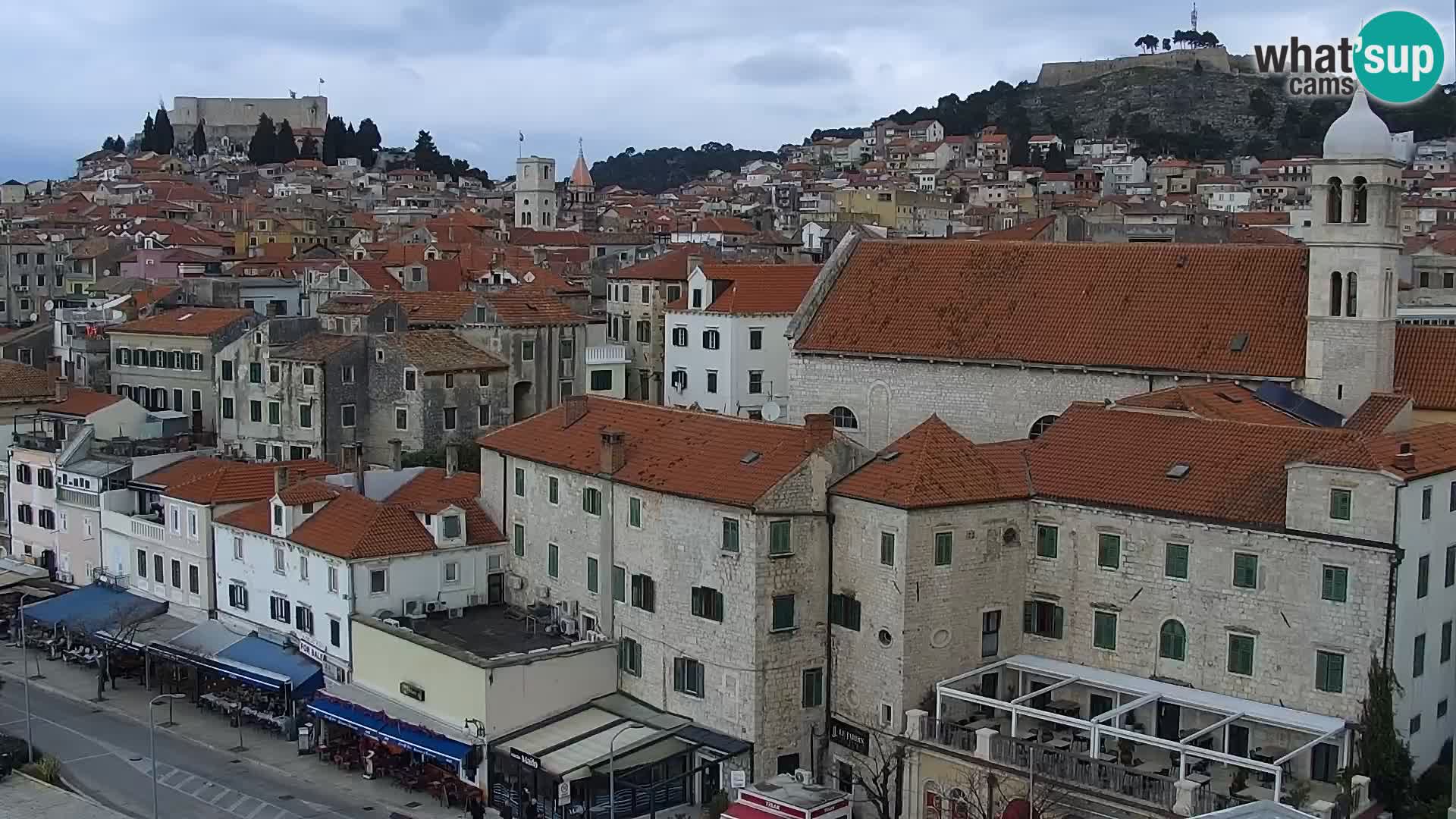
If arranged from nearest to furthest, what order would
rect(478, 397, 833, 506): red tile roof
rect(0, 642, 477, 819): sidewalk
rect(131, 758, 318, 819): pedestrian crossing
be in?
1. rect(131, 758, 318, 819): pedestrian crossing
2. rect(478, 397, 833, 506): red tile roof
3. rect(0, 642, 477, 819): sidewalk

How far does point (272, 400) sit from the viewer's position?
72.3m

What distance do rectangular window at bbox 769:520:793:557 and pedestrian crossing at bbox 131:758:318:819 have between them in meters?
14.3

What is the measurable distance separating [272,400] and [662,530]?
99.7 ft

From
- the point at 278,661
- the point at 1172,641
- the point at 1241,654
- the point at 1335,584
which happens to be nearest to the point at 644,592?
the point at 278,661

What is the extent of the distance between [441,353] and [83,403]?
1566 cm

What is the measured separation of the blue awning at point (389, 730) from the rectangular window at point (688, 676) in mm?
6015

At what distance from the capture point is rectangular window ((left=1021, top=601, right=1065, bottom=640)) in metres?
45.4

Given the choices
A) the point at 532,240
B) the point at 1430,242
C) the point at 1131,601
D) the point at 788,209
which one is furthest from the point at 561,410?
the point at 788,209

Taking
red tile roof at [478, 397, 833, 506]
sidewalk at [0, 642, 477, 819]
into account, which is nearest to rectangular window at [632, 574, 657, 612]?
red tile roof at [478, 397, 833, 506]

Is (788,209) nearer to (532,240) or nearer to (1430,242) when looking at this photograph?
(532,240)

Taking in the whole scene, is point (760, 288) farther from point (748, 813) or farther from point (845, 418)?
point (748, 813)

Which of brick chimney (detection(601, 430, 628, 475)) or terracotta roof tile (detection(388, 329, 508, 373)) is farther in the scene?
terracotta roof tile (detection(388, 329, 508, 373))

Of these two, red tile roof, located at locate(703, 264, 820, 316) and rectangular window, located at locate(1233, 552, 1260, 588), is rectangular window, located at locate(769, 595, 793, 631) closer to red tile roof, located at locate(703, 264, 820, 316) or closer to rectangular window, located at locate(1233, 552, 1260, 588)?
rectangular window, located at locate(1233, 552, 1260, 588)

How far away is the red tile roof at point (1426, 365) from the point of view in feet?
165
